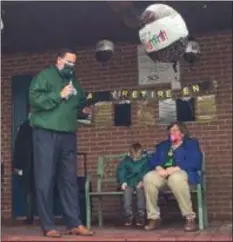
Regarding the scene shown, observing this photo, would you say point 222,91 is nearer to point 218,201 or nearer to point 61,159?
point 218,201

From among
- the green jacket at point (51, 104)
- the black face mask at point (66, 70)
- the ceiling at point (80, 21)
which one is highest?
the ceiling at point (80, 21)

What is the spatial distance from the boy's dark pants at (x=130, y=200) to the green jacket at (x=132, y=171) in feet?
0.28

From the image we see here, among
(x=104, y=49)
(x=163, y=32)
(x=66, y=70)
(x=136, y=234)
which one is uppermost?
(x=104, y=49)

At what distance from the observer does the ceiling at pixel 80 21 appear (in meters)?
5.89

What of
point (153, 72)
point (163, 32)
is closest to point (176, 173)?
point (163, 32)

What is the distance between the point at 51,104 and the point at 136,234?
1.43 meters

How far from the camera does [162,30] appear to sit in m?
5.30

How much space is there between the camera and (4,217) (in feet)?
24.6

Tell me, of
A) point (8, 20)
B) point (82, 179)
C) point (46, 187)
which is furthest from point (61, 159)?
point (8, 20)

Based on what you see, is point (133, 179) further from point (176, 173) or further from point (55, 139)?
point (55, 139)

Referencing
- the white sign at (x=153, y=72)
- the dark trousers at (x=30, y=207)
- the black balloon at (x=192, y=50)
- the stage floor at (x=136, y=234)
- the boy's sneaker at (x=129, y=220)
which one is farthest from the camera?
the white sign at (x=153, y=72)

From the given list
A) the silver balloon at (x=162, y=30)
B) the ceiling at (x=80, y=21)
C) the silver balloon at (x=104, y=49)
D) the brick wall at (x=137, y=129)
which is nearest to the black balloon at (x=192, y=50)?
the ceiling at (x=80, y=21)

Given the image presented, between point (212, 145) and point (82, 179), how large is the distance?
1.65m

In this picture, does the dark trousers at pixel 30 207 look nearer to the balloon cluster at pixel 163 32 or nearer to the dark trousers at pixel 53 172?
the dark trousers at pixel 53 172
